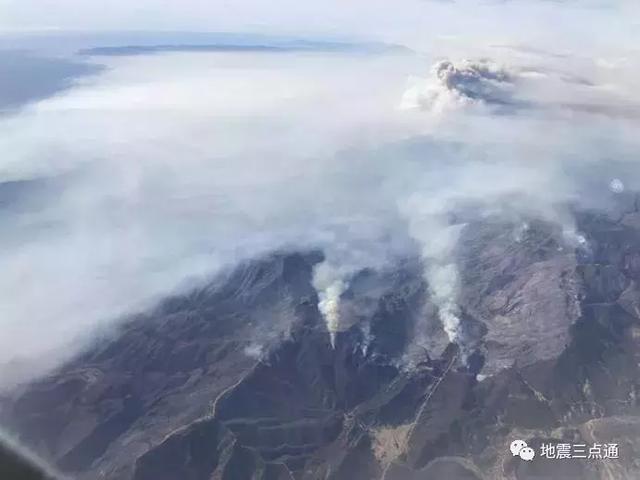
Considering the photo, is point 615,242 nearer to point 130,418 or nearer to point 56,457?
point 130,418

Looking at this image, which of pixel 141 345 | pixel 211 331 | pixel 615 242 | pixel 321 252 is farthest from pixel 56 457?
pixel 615 242

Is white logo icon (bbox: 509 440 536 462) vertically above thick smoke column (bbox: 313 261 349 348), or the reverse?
thick smoke column (bbox: 313 261 349 348)

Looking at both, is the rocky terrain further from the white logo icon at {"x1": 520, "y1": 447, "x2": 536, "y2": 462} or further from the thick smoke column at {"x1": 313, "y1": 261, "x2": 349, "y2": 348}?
the thick smoke column at {"x1": 313, "y1": 261, "x2": 349, "y2": 348}

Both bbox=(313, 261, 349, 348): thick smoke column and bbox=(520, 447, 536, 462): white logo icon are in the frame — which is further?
bbox=(313, 261, 349, 348): thick smoke column

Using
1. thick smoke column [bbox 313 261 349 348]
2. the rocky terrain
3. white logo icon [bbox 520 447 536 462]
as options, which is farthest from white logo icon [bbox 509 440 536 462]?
thick smoke column [bbox 313 261 349 348]

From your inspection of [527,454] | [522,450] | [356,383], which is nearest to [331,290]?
[356,383]

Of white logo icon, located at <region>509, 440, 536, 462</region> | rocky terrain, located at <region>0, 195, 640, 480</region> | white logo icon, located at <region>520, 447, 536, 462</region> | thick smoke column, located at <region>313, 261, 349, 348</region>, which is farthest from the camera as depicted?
thick smoke column, located at <region>313, 261, 349, 348</region>
